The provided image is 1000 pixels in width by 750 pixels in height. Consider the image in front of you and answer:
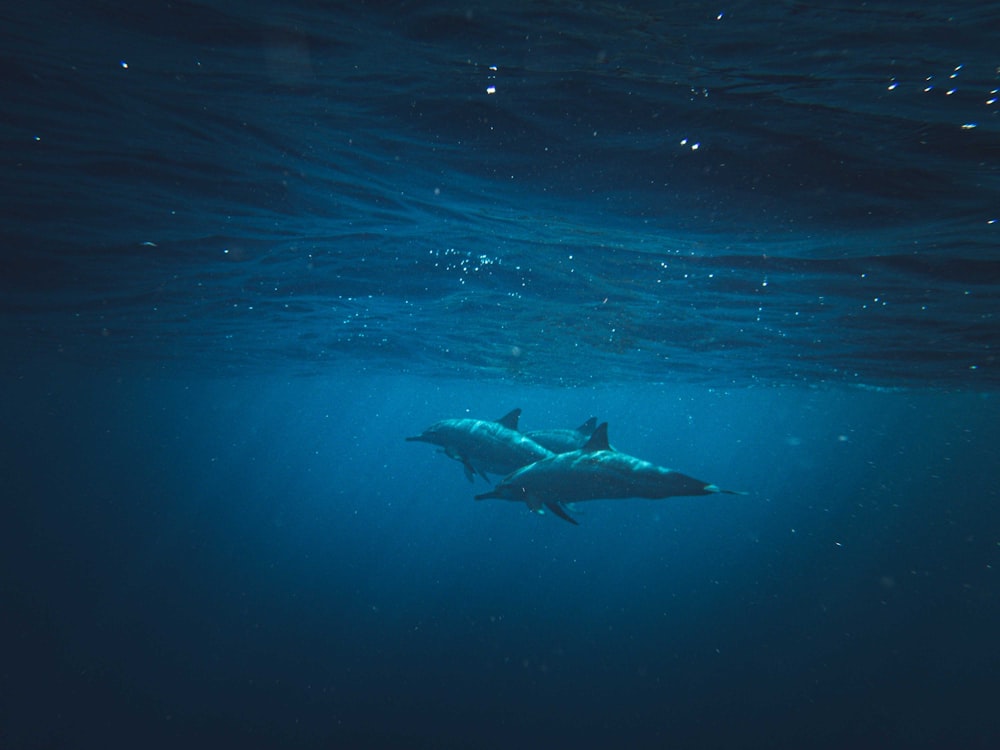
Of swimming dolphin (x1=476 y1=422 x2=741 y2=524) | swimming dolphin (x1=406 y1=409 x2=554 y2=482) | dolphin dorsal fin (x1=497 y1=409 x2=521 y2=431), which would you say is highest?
swimming dolphin (x1=476 y1=422 x2=741 y2=524)

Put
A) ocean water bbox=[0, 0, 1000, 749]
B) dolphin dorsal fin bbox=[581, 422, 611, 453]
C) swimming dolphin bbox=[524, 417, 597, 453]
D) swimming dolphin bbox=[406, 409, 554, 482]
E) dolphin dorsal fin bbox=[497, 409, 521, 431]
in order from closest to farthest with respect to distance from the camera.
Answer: ocean water bbox=[0, 0, 1000, 749] → dolphin dorsal fin bbox=[581, 422, 611, 453] → swimming dolphin bbox=[524, 417, 597, 453] → swimming dolphin bbox=[406, 409, 554, 482] → dolphin dorsal fin bbox=[497, 409, 521, 431]

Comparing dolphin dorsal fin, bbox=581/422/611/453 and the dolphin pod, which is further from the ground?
dolphin dorsal fin, bbox=581/422/611/453

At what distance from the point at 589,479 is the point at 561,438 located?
4.58 meters

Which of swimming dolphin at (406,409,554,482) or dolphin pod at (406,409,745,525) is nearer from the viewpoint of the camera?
dolphin pod at (406,409,745,525)

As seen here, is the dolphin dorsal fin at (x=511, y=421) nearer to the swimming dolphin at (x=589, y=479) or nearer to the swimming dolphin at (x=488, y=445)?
the swimming dolphin at (x=488, y=445)

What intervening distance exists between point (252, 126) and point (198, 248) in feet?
22.8

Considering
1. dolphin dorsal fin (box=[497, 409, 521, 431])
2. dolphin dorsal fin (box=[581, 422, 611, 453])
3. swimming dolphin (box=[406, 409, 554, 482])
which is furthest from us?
dolphin dorsal fin (box=[497, 409, 521, 431])

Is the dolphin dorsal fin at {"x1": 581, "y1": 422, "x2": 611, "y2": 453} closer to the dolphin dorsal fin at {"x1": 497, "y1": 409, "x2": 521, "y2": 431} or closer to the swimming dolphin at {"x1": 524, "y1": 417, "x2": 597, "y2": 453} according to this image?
the swimming dolphin at {"x1": 524, "y1": 417, "x2": 597, "y2": 453}

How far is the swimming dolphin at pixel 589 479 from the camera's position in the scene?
34.8 feet

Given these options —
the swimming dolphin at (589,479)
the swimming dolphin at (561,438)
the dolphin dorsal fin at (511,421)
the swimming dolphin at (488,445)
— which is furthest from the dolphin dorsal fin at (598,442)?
the dolphin dorsal fin at (511,421)

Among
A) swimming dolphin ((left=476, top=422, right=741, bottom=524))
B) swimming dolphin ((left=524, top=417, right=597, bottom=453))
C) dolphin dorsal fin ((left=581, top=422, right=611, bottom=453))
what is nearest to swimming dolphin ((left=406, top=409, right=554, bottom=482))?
swimming dolphin ((left=524, top=417, right=597, bottom=453))

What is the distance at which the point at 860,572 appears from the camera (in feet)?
157

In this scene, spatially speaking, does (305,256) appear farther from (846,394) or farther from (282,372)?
(846,394)

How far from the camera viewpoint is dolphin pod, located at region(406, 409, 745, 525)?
35.0ft
